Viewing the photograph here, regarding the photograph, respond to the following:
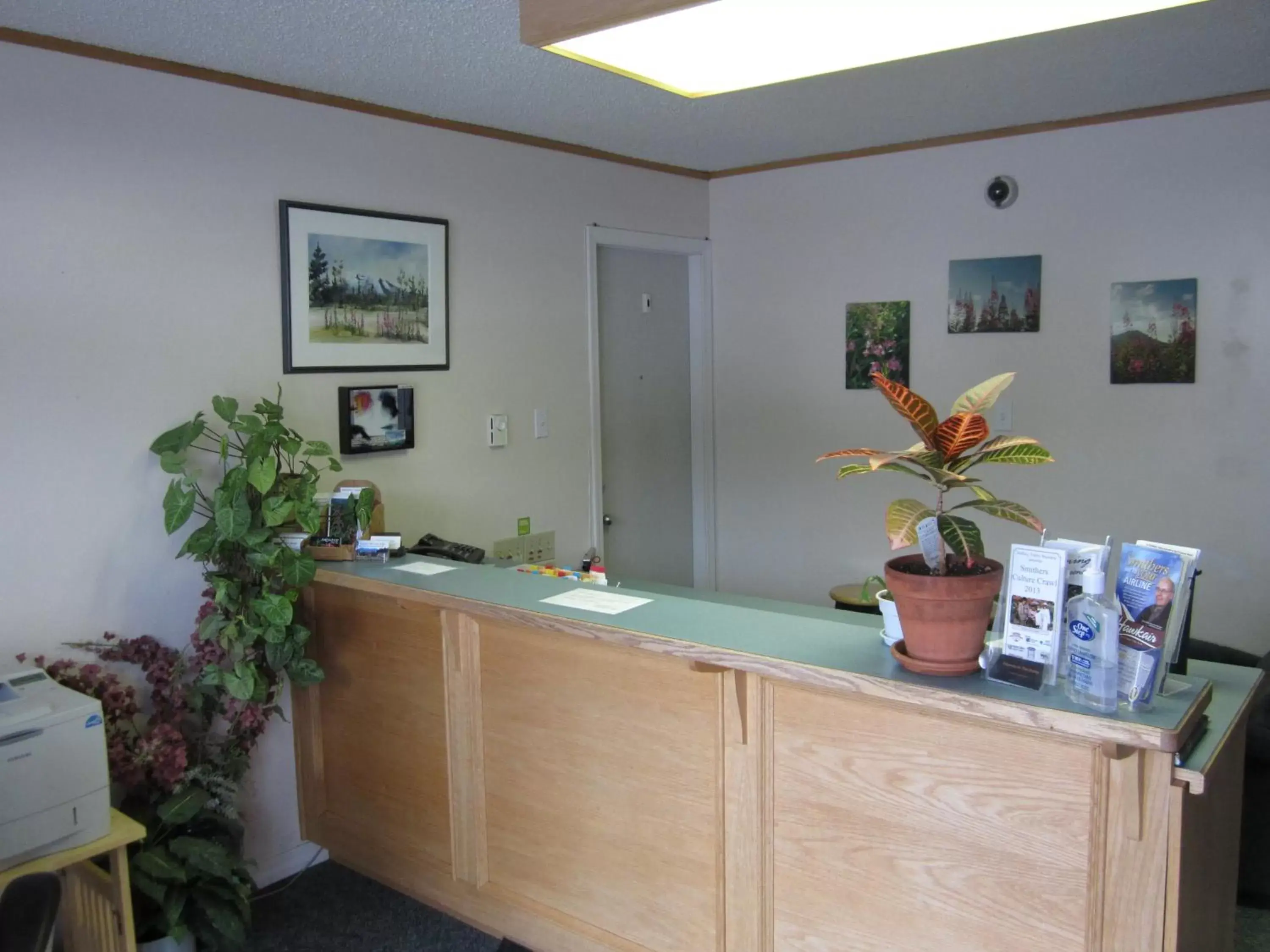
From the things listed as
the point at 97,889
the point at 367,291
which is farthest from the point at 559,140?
the point at 97,889

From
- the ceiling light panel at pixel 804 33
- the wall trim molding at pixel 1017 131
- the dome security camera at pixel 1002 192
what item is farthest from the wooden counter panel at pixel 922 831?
the wall trim molding at pixel 1017 131

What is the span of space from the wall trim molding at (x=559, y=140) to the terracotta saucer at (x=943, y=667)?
2.51m

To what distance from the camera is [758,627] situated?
2209mm

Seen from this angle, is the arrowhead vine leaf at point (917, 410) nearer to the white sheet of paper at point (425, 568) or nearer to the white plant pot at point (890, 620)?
the white plant pot at point (890, 620)

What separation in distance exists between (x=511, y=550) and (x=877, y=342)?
1788 mm

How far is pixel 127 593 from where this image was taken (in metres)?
2.81

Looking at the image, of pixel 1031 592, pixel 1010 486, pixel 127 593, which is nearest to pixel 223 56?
pixel 127 593

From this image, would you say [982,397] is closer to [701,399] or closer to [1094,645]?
[1094,645]

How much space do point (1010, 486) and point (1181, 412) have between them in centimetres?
66

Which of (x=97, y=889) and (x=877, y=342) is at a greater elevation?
(x=877, y=342)

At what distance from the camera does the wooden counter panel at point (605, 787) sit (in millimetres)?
2246

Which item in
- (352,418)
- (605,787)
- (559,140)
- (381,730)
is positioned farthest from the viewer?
(559,140)

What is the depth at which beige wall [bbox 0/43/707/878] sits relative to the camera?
2602 millimetres

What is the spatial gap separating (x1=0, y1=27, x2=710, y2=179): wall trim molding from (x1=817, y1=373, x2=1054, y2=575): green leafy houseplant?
2.21 meters
